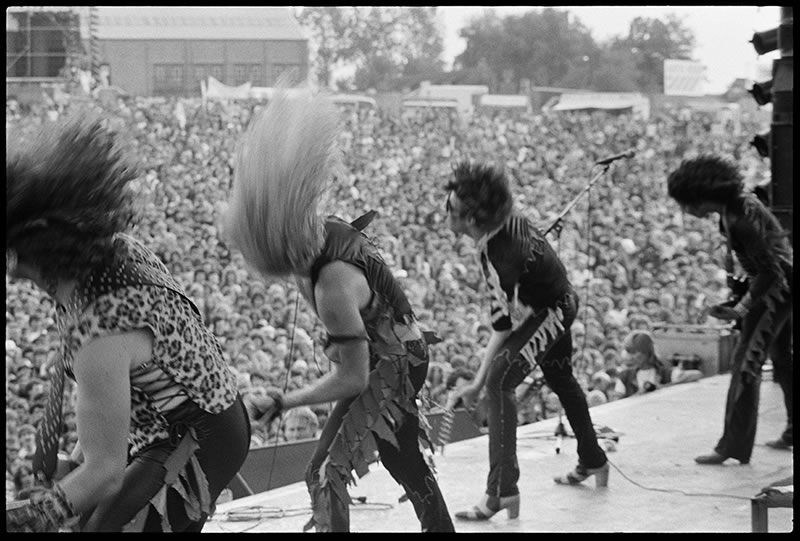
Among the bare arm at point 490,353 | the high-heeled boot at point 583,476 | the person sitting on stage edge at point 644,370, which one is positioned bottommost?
the person sitting on stage edge at point 644,370

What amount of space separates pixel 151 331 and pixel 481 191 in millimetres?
2211

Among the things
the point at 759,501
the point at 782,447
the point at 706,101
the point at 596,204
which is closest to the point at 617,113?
the point at 706,101

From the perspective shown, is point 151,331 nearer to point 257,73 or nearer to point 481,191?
point 481,191

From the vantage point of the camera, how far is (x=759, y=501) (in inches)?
143

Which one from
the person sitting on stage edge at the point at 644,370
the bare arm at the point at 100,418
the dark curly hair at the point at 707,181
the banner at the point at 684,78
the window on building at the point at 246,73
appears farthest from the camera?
the banner at the point at 684,78

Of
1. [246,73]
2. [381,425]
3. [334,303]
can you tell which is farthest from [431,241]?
[246,73]

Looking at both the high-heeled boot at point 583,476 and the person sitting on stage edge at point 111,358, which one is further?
the high-heeled boot at point 583,476

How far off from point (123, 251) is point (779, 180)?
414 cm

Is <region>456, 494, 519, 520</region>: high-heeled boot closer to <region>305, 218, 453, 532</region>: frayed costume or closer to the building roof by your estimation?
<region>305, 218, 453, 532</region>: frayed costume

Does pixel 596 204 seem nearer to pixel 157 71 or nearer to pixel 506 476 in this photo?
pixel 506 476

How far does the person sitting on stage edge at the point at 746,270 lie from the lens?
512cm

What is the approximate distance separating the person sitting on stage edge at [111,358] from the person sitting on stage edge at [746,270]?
125 inches

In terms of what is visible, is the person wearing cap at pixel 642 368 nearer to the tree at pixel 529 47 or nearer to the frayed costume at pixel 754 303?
the frayed costume at pixel 754 303

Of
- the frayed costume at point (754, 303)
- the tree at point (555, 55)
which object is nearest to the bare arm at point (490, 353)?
the frayed costume at point (754, 303)
